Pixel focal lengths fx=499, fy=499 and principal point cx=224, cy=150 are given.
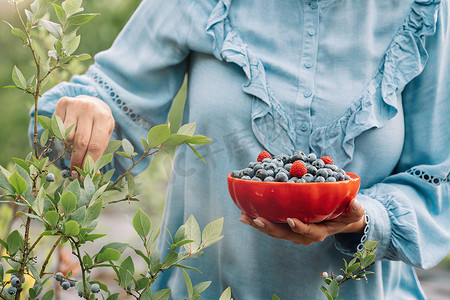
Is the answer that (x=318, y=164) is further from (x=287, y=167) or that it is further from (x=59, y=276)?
(x=59, y=276)

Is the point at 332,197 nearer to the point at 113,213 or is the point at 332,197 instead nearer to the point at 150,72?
the point at 150,72

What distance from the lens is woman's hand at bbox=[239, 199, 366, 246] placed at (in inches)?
31.9

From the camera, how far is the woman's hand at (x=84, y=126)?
34.0 inches

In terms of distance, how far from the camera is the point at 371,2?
1021 millimetres

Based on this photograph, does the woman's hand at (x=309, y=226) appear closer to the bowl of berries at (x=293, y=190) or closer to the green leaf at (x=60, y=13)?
the bowl of berries at (x=293, y=190)

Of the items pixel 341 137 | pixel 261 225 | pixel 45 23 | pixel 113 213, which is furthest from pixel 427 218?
pixel 113 213

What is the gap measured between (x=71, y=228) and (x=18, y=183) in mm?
80

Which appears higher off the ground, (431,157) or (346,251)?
(431,157)

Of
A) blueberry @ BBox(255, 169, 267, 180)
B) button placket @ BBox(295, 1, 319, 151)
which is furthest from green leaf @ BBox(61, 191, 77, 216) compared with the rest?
button placket @ BBox(295, 1, 319, 151)

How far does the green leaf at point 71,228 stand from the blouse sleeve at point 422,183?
22.5 inches

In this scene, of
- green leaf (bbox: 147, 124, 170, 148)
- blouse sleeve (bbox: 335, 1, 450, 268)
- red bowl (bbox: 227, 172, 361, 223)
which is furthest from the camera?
blouse sleeve (bbox: 335, 1, 450, 268)

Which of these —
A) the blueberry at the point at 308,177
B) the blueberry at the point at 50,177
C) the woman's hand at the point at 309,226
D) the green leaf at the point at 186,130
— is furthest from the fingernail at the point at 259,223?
the blueberry at the point at 50,177

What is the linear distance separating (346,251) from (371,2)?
0.51m

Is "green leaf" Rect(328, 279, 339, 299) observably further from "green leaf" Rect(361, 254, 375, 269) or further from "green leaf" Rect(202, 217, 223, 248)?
"green leaf" Rect(202, 217, 223, 248)
